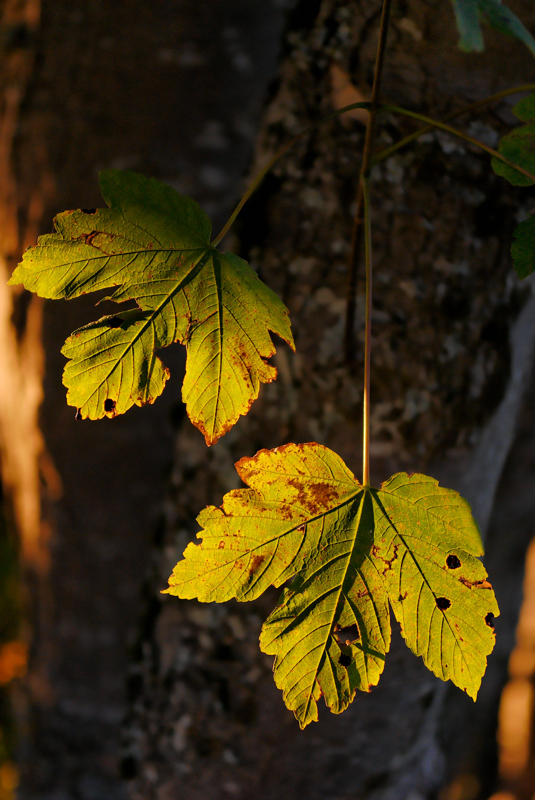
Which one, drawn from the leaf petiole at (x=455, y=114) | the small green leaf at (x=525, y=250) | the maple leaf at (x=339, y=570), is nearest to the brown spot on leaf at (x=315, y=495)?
the maple leaf at (x=339, y=570)

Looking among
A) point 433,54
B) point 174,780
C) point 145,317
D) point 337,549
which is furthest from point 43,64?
point 174,780

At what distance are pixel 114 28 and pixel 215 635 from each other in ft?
3.51

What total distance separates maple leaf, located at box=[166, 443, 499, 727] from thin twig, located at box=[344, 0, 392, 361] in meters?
0.30

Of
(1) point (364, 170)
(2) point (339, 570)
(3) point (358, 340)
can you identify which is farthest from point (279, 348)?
(2) point (339, 570)

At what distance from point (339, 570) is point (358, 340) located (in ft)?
1.45

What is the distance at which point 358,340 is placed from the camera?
0.78m

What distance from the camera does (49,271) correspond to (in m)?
0.41

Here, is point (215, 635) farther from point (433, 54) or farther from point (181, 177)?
point (433, 54)

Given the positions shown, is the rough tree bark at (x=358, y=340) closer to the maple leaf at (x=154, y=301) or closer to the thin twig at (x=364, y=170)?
the thin twig at (x=364, y=170)

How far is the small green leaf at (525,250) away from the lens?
15.8 inches

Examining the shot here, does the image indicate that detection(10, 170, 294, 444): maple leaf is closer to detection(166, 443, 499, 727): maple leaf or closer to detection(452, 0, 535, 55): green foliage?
detection(166, 443, 499, 727): maple leaf

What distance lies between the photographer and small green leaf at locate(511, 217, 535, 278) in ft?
1.32

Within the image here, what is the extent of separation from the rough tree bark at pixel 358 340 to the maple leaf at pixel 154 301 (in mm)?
364

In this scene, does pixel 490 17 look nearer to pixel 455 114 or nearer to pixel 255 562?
pixel 455 114
